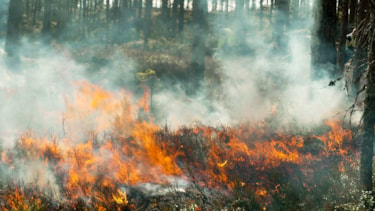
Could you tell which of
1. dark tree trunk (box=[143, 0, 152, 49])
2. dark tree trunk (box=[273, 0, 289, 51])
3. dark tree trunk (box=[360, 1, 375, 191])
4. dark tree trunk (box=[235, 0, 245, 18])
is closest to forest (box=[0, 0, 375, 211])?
dark tree trunk (box=[360, 1, 375, 191])

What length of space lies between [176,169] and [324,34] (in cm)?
627

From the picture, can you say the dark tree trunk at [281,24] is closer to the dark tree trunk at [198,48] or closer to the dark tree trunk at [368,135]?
the dark tree trunk at [198,48]

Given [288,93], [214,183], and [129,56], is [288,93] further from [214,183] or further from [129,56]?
[129,56]

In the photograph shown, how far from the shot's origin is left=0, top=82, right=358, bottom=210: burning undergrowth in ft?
18.9

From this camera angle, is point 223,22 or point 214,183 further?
point 223,22

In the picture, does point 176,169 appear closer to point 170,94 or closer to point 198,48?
point 198,48

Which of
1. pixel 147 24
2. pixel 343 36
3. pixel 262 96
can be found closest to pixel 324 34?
pixel 262 96

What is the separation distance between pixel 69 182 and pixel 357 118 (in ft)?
26.1

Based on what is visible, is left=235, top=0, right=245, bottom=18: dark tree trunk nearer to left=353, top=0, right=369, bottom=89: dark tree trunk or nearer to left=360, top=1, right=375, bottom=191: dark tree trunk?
left=353, top=0, right=369, bottom=89: dark tree trunk

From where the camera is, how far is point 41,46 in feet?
61.4

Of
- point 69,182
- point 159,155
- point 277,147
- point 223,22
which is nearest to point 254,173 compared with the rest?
point 277,147

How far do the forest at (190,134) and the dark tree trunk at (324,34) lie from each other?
0.10 feet

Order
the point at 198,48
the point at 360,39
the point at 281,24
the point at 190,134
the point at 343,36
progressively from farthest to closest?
the point at 281,24 → the point at 343,36 → the point at 198,48 → the point at 190,134 → the point at 360,39

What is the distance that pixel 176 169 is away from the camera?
22.1ft
